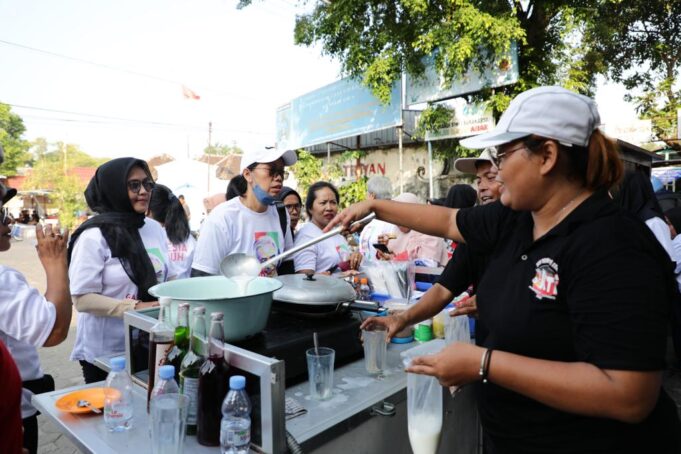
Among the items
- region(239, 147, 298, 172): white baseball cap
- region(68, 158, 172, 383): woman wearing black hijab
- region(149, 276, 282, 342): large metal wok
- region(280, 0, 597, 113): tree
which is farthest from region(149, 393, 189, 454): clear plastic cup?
region(280, 0, 597, 113): tree

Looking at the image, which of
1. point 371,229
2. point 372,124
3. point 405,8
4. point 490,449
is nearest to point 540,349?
point 490,449

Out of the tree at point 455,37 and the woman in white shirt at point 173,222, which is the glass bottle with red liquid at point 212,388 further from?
the tree at point 455,37

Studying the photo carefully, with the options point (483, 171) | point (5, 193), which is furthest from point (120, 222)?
point (483, 171)

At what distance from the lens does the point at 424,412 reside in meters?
1.55

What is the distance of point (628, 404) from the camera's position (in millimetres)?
940

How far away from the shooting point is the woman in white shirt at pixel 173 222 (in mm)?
3960

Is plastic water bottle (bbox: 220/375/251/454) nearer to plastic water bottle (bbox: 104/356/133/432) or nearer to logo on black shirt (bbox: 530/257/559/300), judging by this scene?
plastic water bottle (bbox: 104/356/133/432)

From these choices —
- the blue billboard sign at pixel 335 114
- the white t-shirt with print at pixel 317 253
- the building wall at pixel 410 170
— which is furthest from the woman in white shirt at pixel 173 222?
the building wall at pixel 410 170

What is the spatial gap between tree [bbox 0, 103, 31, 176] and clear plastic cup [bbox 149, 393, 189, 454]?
148ft

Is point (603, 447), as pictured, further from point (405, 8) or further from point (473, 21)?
point (405, 8)

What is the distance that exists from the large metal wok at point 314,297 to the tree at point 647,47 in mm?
7797

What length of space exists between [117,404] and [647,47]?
11.0 metres

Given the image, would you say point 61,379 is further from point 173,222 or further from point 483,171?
point 483,171

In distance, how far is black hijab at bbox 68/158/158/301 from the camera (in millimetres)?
2205
